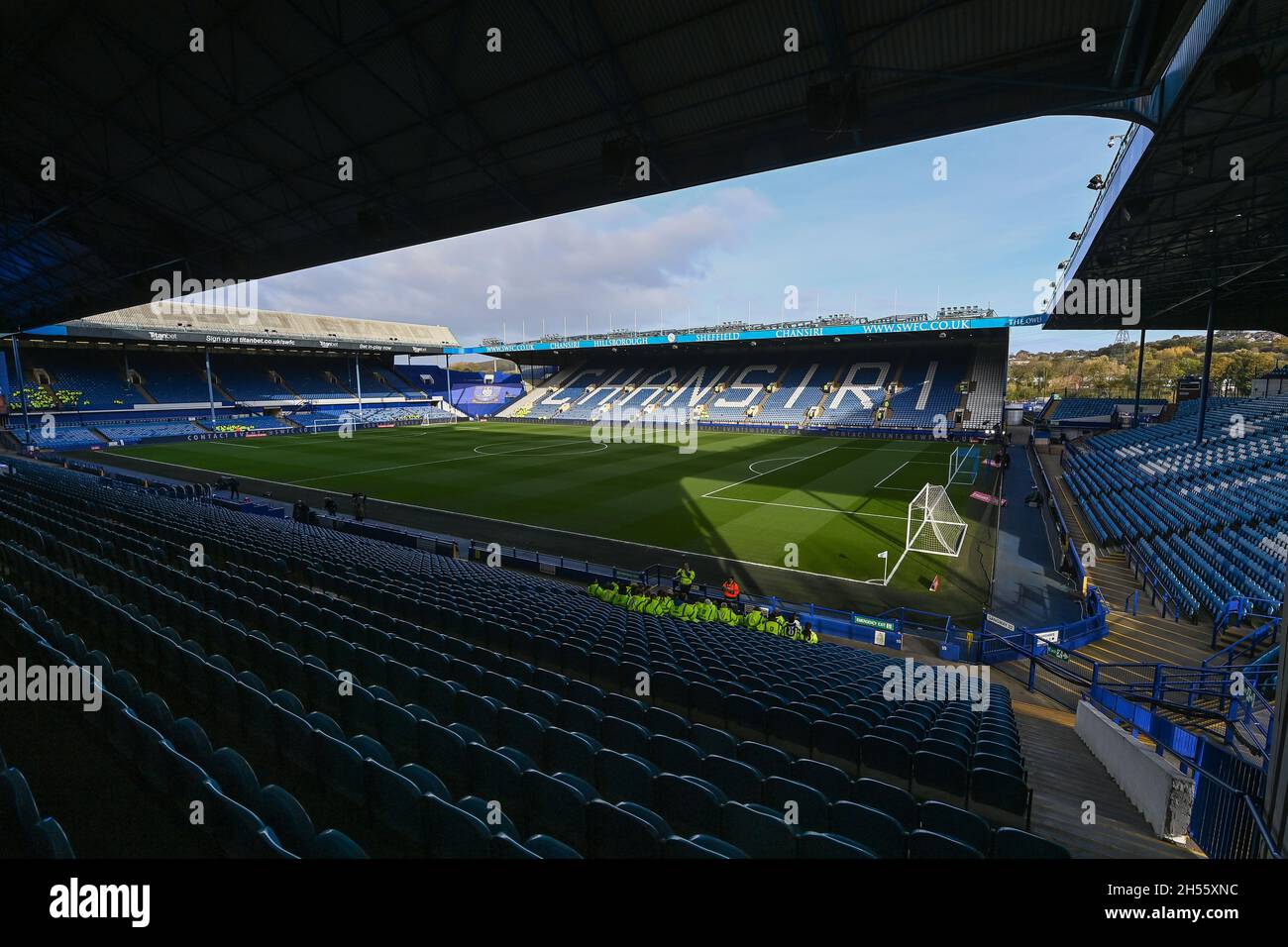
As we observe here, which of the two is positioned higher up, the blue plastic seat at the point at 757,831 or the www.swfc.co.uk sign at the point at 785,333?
the www.swfc.co.uk sign at the point at 785,333

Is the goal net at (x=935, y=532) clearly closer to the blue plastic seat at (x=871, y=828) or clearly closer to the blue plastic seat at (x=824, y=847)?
the blue plastic seat at (x=871, y=828)

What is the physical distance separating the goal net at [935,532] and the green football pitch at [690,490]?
387mm

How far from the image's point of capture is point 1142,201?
13.9 meters

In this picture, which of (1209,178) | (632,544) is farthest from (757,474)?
(1209,178)

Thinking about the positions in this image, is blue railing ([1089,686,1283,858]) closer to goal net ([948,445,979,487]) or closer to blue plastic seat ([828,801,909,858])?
blue plastic seat ([828,801,909,858])

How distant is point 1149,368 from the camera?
90562 millimetres

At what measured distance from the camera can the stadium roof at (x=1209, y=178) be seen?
811cm

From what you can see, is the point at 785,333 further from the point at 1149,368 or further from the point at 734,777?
the point at 1149,368

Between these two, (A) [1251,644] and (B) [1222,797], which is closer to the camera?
(B) [1222,797]

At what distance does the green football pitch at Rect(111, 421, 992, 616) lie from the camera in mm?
17812

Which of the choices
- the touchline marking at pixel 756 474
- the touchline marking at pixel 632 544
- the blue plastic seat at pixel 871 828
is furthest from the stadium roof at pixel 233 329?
the blue plastic seat at pixel 871 828

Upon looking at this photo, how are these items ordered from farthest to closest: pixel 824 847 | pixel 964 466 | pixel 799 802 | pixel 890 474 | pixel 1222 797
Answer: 1. pixel 964 466
2. pixel 890 474
3. pixel 1222 797
4. pixel 799 802
5. pixel 824 847

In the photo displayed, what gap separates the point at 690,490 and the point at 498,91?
20131 mm
